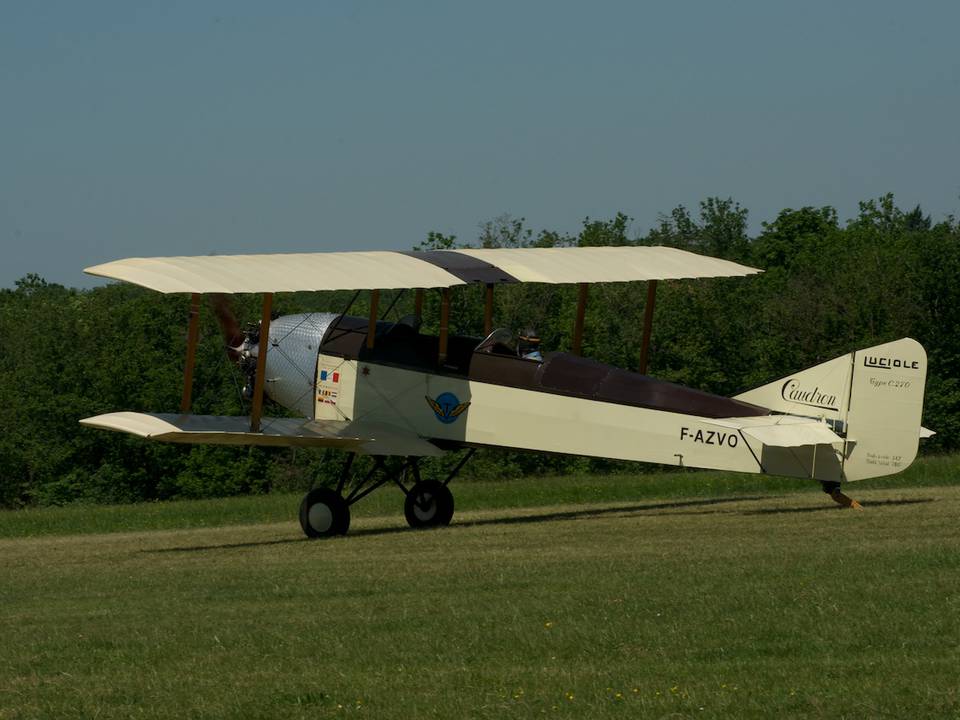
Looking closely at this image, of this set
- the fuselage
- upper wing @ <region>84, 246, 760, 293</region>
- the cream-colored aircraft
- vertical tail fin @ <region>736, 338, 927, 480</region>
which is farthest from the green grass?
vertical tail fin @ <region>736, 338, 927, 480</region>

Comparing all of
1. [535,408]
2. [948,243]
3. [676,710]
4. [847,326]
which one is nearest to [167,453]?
[847,326]

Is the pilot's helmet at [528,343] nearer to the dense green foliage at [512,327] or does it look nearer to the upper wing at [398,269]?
the upper wing at [398,269]

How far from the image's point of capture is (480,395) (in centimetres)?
1598

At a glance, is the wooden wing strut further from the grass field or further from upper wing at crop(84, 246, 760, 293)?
the grass field

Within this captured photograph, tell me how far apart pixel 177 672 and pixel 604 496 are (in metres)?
14.8

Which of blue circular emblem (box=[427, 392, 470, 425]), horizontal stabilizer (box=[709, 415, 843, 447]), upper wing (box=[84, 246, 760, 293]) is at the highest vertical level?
upper wing (box=[84, 246, 760, 293])

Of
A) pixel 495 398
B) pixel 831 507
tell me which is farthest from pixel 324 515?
pixel 831 507

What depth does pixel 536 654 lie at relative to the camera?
817 centimetres

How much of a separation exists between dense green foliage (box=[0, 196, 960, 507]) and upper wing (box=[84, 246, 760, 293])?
18.1m

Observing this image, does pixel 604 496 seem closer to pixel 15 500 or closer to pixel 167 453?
pixel 167 453

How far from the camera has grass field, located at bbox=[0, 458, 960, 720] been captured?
7223 millimetres

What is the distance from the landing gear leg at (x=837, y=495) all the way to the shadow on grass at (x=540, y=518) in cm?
271

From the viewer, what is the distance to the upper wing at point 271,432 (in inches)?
575

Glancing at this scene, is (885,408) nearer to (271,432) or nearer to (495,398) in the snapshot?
(495,398)
